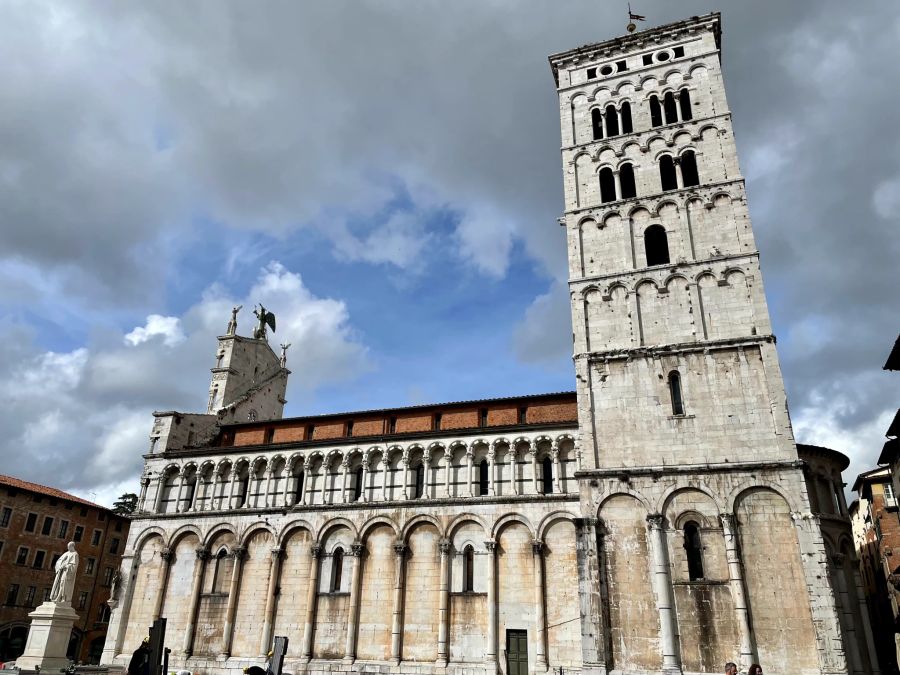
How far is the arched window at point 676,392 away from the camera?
24.9 m

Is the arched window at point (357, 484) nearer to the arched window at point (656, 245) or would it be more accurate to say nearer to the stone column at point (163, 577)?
the stone column at point (163, 577)

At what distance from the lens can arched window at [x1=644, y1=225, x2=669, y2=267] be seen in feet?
94.8

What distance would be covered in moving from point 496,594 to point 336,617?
323 inches

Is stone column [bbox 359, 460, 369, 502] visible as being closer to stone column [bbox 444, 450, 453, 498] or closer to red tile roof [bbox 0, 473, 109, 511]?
stone column [bbox 444, 450, 453, 498]

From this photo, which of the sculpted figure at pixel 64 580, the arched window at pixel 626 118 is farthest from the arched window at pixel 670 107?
the sculpted figure at pixel 64 580

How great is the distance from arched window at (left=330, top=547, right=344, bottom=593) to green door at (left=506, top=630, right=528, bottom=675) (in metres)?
9.03

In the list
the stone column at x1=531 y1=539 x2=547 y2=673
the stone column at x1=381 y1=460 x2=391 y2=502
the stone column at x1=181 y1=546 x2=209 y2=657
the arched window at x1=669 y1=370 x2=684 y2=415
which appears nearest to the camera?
the arched window at x1=669 y1=370 x2=684 y2=415

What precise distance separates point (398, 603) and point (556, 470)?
9.74 m

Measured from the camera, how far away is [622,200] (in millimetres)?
29953

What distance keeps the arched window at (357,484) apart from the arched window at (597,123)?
2152 centimetres

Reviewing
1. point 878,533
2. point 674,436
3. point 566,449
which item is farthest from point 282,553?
point 878,533

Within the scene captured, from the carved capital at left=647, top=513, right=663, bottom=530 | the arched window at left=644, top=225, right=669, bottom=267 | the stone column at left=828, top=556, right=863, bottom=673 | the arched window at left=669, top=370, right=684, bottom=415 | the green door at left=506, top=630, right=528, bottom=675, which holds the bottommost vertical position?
the green door at left=506, top=630, right=528, bottom=675

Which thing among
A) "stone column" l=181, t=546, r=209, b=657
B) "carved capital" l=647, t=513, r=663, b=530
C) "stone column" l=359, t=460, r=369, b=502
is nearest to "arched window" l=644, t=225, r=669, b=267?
"carved capital" l=647, t=513, r=663, b=530

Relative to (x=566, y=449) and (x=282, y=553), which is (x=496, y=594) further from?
(x=282, y=553)
